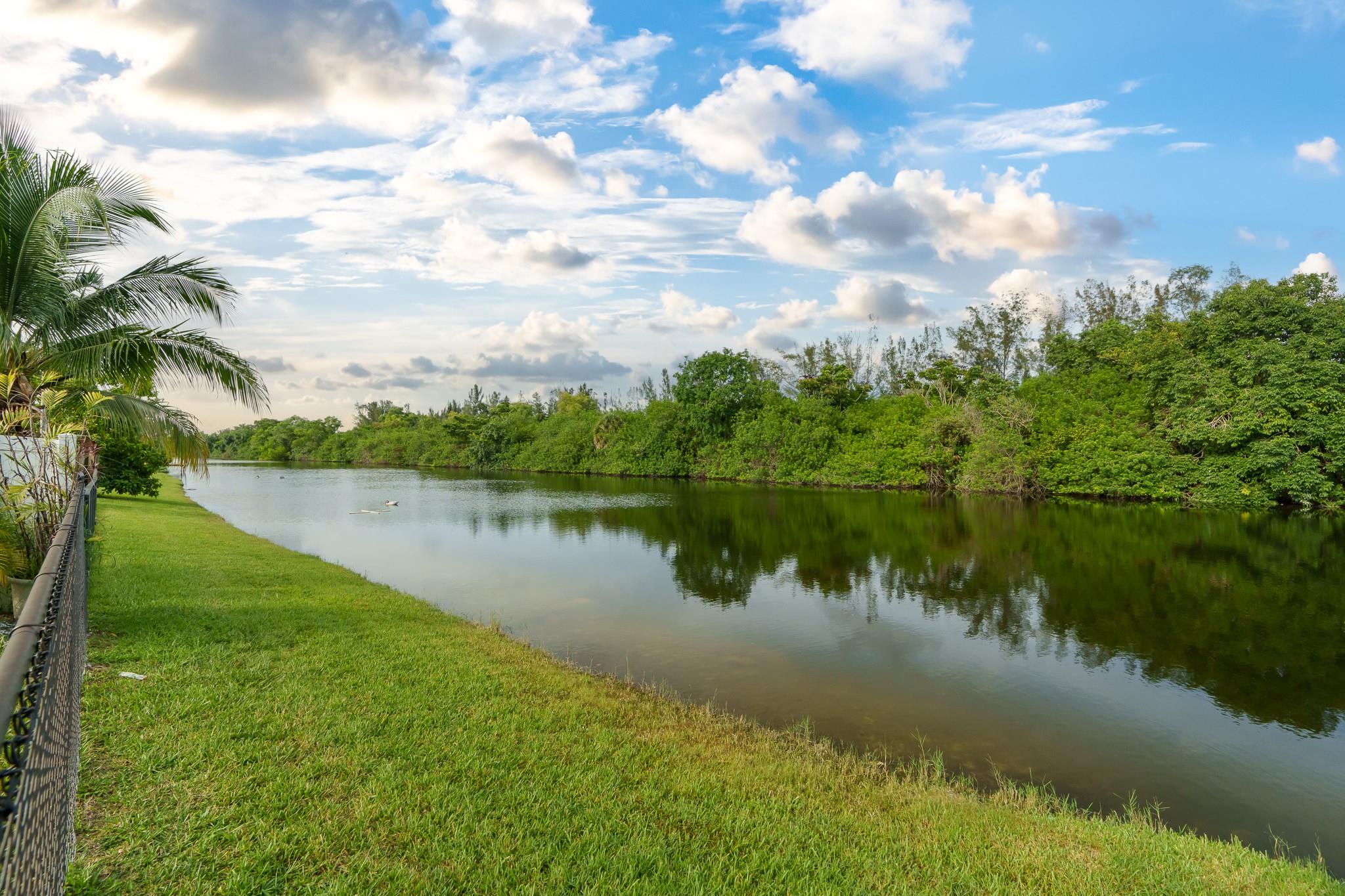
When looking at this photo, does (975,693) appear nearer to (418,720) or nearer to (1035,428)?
(418,720)

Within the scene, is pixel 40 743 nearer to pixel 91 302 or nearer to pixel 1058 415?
pixel 91 302

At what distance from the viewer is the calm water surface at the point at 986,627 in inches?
288

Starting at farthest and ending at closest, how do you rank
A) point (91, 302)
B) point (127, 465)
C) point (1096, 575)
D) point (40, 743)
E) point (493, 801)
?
point (127, 465), point (1096, 575), point (91, 302), point (493, 801), point (40, 743)

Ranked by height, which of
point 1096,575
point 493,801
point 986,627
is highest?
point 493,801

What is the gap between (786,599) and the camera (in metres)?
14.1

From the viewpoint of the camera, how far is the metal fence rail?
1838mm

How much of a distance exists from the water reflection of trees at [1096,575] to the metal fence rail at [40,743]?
11124 mm

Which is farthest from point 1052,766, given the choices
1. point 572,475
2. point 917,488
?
point 572,475

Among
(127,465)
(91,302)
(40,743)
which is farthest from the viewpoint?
(127,465)

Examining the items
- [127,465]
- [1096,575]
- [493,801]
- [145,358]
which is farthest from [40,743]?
[127,465]

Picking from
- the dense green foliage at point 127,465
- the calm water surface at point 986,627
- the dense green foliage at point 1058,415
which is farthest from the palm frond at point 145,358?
the dense green foliage at point 1058,415

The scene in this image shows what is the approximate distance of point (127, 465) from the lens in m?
23.2

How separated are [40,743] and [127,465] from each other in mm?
26733

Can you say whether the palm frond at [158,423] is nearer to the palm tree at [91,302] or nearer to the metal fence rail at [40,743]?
the palm tree at [91,302]
